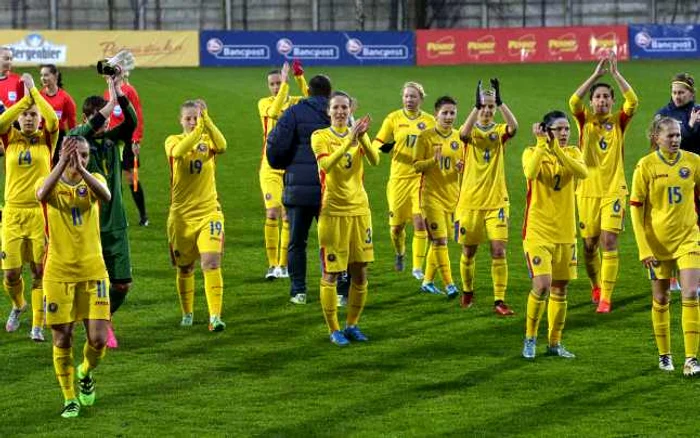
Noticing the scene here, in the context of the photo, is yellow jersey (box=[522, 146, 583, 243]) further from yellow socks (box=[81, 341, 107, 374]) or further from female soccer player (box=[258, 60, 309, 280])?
female soccer player (box=[258, 60, 309, 280])

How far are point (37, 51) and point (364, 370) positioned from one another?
117 ft

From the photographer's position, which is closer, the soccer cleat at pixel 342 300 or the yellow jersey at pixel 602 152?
the yellow jersey at pixel 602 152

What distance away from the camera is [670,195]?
1202cm

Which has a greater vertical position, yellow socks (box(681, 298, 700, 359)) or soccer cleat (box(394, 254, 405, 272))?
yellow socks (box(681, 298, 700, 359))

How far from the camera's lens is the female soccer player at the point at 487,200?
14.7 metres

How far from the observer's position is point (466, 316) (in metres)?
14.8

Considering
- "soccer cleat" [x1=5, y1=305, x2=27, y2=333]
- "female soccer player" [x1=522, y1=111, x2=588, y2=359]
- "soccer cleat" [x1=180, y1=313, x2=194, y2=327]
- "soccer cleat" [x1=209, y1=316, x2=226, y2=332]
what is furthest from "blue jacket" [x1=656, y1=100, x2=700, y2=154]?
"soccer cleat" [x1=5, y1=305, x2=27, y2=333]

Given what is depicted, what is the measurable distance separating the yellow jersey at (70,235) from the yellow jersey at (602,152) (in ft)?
21.0

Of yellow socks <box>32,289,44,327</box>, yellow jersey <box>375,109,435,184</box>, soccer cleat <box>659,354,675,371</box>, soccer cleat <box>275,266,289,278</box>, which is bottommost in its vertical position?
soccer cleat <box>659,354,675,371</box>

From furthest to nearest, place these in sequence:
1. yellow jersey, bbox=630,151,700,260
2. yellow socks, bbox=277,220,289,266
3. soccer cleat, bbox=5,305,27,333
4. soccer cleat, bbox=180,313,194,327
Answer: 1. yellow socks, bbox=277,220,289,266
2. soccer cleat, bbox=180,313,194,327
3. soccer cleat, bbox=5,305,27,333
4. yellow jersey, bbox=630,151,700,260

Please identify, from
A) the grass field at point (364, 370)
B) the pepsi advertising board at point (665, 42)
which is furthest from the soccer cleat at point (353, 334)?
the pepsi advertising board at point (665, 42)

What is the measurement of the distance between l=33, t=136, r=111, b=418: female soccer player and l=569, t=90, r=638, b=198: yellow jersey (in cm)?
636

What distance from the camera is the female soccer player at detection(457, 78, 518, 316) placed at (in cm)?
1473

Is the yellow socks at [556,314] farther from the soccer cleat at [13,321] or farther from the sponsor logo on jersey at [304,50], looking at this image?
the sponsor logo on jersey at [304,50]
